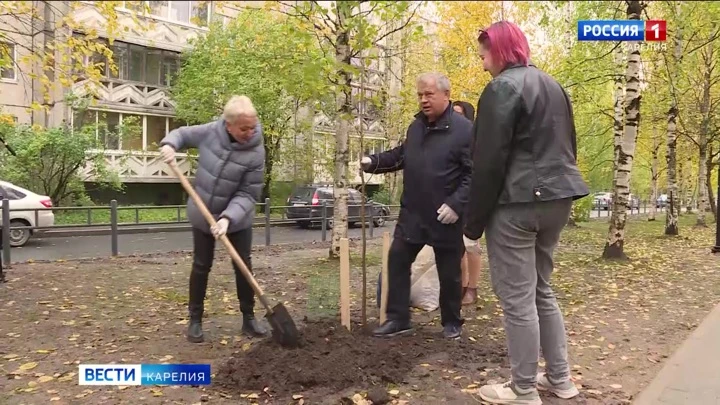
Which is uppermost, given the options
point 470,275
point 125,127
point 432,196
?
point 125,127

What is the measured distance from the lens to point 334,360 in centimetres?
368

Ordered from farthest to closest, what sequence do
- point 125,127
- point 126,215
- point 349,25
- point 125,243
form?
point 125,127 < point 126,215 < point 125,243 < point 349,25

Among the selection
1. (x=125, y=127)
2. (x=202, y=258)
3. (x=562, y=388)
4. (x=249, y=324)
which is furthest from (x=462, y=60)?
(x=562, y=388)

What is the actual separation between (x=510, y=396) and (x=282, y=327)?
154 centimetres

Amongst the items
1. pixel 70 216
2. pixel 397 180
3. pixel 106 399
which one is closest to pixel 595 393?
pixel 106 399

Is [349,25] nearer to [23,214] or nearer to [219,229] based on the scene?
[219,229]

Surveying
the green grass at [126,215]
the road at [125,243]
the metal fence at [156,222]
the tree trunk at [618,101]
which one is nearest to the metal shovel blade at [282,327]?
the metal fence at [156,222]

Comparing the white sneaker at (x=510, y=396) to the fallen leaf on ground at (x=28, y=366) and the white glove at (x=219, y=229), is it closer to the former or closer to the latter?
the white glove at (x=219, y=229)

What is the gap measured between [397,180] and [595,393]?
2180 centimetres

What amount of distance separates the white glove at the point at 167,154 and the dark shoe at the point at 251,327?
1385 mm

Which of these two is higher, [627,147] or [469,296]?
[627,147]

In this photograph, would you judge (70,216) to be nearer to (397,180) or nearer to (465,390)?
(465,390)

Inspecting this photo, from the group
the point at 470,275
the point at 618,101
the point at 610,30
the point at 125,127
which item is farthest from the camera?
the point at 125,127

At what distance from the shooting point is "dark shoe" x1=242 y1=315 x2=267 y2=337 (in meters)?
4.57
